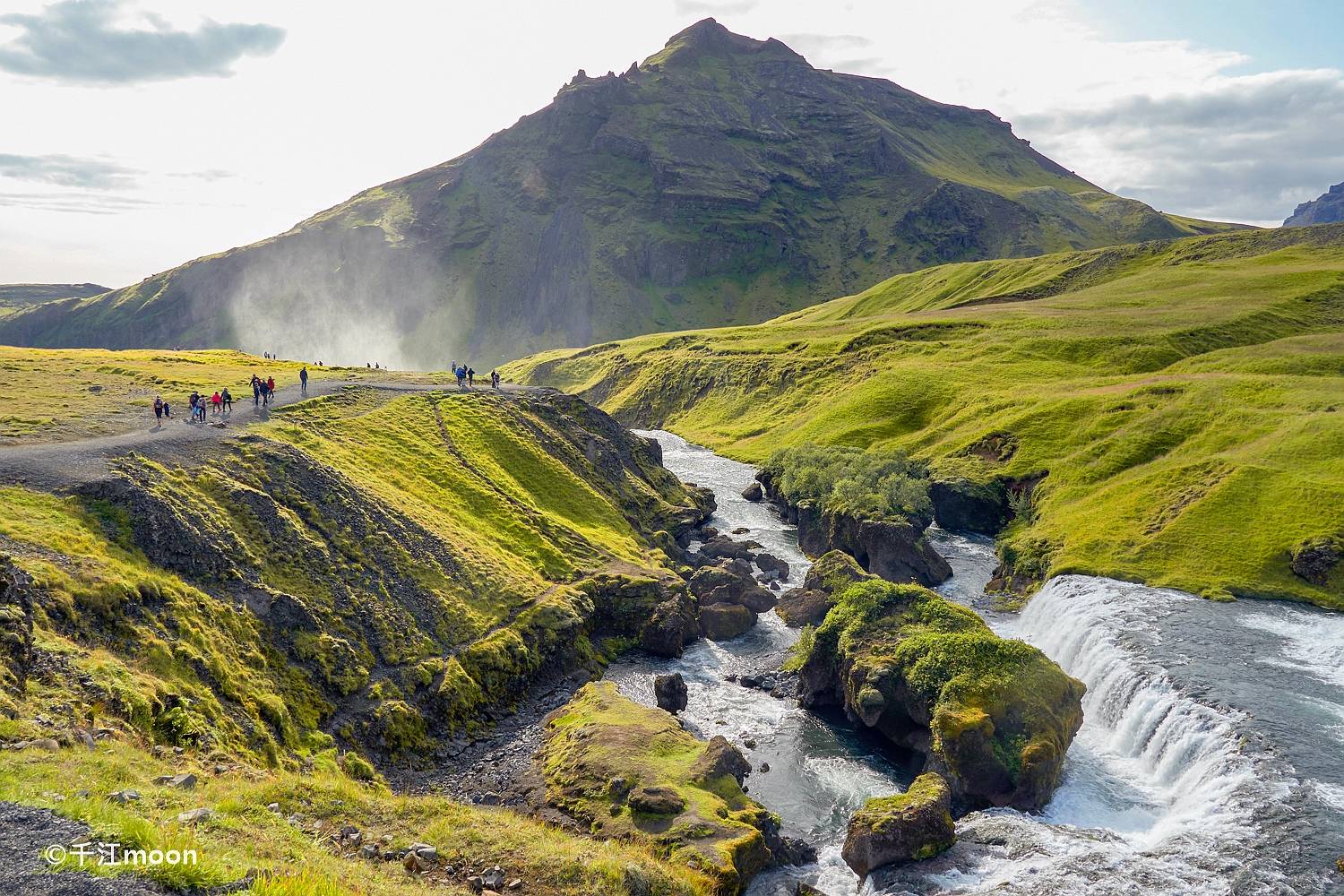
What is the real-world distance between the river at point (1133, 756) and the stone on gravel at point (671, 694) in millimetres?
1286

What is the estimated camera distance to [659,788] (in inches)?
1527

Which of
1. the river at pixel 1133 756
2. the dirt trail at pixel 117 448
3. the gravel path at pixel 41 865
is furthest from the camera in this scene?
the dirt trail at pixel 117 448

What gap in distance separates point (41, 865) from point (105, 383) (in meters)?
78.7

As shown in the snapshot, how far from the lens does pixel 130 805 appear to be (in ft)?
70.8

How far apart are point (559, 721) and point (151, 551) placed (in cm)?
2339

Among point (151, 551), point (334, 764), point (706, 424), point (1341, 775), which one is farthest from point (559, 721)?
point (706, 424)

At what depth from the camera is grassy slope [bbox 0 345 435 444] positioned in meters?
59.0

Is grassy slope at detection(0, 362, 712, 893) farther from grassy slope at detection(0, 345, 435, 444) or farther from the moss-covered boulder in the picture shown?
the moss-covered boulder

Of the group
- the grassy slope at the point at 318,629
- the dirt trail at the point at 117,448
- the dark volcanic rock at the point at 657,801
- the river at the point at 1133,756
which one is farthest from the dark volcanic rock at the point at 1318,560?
the dirt trail at the point at 117,448

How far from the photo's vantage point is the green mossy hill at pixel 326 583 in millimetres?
36594

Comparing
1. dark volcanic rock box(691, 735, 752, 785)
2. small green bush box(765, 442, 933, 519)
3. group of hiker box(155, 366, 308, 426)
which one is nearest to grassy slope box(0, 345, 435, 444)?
→ group of hiker box(155, 366, 308, 426)

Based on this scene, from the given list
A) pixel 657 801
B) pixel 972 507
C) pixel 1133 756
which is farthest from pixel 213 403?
pixel 972 507

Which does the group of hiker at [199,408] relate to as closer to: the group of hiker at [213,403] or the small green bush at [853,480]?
the group of hiker at [213,403]

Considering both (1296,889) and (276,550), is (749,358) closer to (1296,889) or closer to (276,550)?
(276,550)
